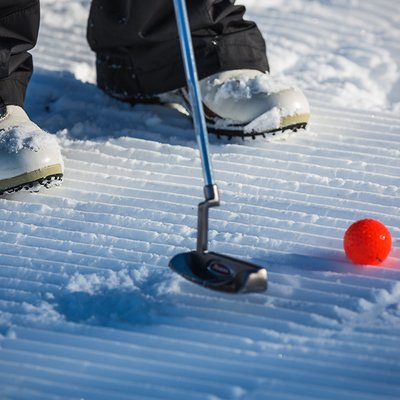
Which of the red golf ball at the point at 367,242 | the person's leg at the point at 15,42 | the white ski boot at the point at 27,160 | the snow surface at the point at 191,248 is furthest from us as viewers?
the person's leg at the point at 15,42

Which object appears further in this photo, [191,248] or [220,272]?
[191,248]

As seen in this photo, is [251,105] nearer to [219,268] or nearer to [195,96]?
[195,96]

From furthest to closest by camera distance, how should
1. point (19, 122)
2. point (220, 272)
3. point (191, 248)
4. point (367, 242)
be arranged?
point (19, 122), point (191, 248), point (367, 242), point (220, 272)

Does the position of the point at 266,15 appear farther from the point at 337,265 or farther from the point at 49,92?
the point at 337,265

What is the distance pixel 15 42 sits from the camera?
83.0 inches

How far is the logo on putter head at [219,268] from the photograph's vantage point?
1.48 metres

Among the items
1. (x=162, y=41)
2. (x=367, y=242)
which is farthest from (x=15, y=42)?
(x=367, y=242)

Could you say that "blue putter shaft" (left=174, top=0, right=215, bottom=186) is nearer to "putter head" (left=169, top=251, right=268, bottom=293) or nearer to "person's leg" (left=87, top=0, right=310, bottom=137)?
"putter head" (left=169, top=251, right=268, bottom=293)

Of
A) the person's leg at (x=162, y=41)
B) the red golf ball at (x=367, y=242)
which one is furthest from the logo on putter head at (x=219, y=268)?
the person's leg at (x=162, y=41)

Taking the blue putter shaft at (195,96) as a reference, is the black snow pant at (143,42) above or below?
below

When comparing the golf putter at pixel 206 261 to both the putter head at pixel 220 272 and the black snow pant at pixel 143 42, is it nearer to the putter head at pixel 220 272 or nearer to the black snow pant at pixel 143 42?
the putter head at pixel 220 272

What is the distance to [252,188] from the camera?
1934mm

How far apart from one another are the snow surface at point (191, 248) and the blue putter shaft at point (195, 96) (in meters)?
0.22

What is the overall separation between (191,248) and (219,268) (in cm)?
22
